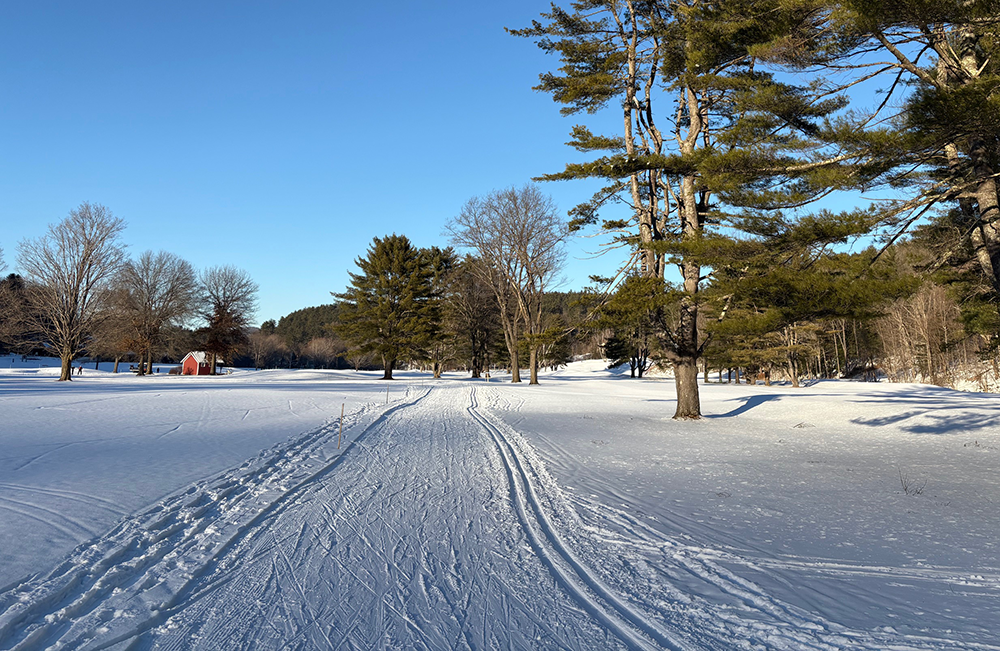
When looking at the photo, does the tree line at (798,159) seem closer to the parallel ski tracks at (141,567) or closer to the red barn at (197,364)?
the parallel ski tracks at (141,567)

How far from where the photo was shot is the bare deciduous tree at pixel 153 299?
4159 centimetres

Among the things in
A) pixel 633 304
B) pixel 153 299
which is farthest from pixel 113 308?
pixel 633 304

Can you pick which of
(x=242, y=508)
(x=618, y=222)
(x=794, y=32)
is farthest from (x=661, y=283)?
(x=242, y=508)

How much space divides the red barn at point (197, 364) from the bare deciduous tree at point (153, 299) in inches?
151

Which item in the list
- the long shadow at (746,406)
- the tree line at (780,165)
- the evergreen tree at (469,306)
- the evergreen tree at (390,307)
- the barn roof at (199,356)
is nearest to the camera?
the tree line at (780,165)

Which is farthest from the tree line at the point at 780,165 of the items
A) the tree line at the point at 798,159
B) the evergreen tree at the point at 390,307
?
the evergreen tree at the point at 390,307

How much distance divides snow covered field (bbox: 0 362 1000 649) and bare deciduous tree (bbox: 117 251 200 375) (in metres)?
36.9

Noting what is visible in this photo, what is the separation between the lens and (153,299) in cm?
4378

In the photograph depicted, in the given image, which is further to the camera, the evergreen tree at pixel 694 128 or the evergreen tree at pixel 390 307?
the evergreen tree at pixel 390 307

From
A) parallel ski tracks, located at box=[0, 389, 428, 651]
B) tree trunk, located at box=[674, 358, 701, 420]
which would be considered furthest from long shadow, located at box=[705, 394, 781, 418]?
parallel ski tracks, located at box=[0, 389, 428, 651]

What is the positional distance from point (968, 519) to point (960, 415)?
11.6 meters

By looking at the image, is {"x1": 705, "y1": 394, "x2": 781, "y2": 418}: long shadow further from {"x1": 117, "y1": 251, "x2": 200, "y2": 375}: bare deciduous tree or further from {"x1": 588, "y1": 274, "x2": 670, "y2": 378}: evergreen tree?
{"x1": 117, "y1": 251, "x2": 200, "y2": 375}: bare deciduous tree

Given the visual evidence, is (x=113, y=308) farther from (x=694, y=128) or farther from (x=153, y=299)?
(x=694, y=128)

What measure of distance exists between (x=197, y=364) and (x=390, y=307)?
80.6 ft
